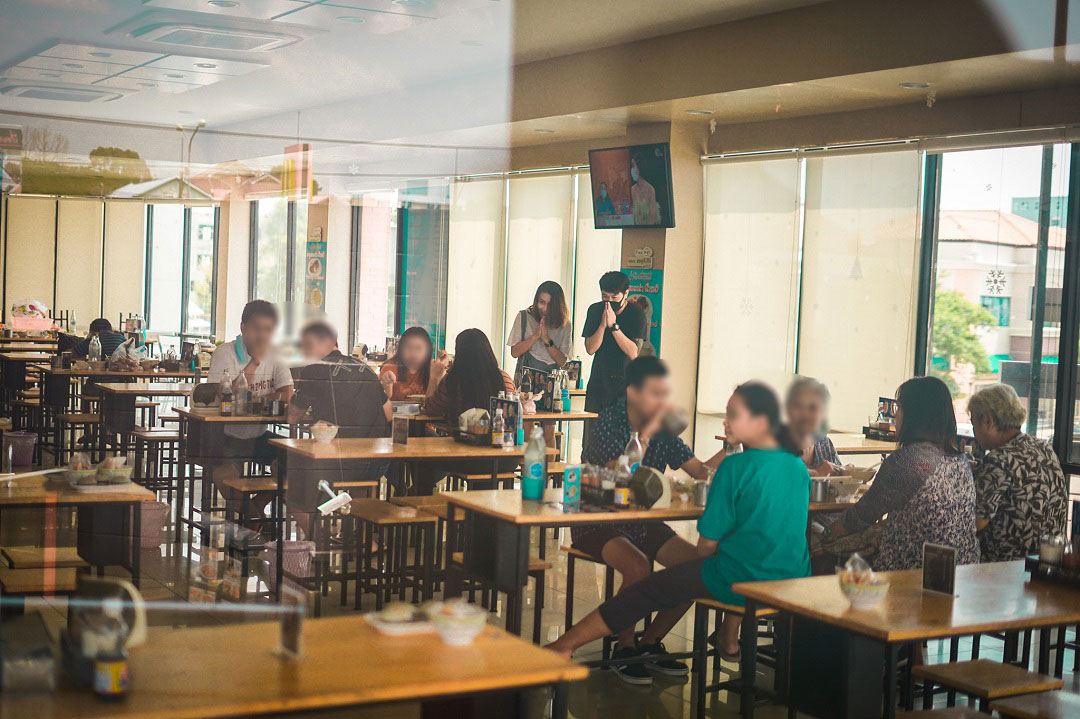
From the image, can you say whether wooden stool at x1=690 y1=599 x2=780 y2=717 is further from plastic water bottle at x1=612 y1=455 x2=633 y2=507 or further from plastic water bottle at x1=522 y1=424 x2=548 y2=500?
plastic water bottle at x1=522 y1=424 x2=548 y2=500

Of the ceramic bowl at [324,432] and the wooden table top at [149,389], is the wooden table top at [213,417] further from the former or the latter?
the ceramic bowl at [324,432]

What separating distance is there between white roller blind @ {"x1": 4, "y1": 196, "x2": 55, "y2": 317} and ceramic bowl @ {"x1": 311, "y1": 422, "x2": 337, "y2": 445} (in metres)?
1.02

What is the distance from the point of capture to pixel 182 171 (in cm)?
362

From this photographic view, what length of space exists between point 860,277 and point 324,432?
12.4 ft

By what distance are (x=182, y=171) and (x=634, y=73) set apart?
11.8ft

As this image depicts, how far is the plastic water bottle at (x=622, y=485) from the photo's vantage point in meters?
4.05

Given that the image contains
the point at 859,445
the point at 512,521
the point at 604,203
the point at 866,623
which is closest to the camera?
the point at 866,623

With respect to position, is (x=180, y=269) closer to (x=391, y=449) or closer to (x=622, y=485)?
(x=391, y=449)

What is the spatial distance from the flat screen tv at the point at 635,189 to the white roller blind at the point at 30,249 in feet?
13.7

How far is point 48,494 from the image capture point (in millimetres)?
3502

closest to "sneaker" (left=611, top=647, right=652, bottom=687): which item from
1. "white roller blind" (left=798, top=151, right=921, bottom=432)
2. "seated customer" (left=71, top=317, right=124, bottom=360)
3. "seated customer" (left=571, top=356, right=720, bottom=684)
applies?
"seated customer" (left=571, top=356, right=720, bottom=684)

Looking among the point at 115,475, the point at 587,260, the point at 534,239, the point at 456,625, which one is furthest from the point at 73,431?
the point at 587,260

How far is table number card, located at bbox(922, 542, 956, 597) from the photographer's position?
324 centimetres

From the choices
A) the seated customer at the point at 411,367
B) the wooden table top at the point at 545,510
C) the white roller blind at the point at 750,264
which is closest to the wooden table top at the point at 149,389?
the seated customer at the point at 411,367
